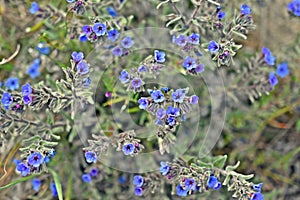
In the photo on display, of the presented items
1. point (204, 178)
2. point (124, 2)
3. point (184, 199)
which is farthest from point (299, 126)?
point (124, 2)

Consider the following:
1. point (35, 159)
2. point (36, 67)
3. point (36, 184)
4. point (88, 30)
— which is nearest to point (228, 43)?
point (88, 30)

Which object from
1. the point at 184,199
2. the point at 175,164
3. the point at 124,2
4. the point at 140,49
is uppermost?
the point at 124,2

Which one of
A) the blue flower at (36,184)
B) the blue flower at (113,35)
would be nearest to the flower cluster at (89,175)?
the blue flower at (36,184)

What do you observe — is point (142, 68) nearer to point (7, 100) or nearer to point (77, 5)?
point (77, 5)

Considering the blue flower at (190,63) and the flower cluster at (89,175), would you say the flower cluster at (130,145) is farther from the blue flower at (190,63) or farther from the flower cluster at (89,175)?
the flower cluster at (89,175)

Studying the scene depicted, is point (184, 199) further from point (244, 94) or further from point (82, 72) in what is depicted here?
point (82, 72)

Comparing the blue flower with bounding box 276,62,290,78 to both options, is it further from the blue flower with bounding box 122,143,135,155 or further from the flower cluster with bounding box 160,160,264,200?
the blue flower with bounding box 122,143,135,155
